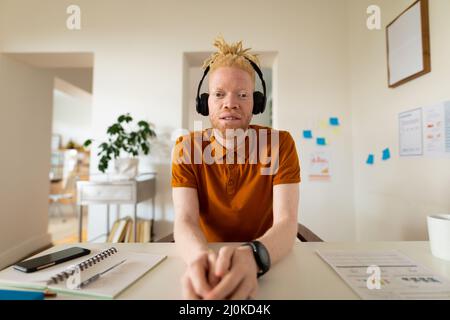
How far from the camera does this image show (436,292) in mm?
447

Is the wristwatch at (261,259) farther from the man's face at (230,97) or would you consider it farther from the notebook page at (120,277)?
the man's face at (230,97)

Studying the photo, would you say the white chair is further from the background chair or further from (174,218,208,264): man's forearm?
(174,218,208,264): man's forearm

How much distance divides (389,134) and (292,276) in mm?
1485

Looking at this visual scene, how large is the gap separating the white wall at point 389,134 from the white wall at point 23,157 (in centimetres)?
318

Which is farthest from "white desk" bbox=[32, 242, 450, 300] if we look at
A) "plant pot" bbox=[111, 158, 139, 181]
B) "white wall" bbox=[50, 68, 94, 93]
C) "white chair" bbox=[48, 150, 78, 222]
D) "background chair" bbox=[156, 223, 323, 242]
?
"white chair" bbox=[48, 150, 78, 222]

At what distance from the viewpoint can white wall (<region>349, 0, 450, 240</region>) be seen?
1.18 m

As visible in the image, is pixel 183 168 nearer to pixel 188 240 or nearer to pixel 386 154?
pixel 188 240

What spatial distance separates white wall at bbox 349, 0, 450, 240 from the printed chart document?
2.69 ft

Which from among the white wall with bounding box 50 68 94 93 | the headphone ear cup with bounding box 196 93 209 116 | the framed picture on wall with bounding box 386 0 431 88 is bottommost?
the headphone ear cup with bounding box 196 93 209 116

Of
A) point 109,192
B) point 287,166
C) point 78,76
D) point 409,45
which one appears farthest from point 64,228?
point 409,45

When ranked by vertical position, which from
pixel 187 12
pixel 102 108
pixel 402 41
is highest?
pixel 187 12
